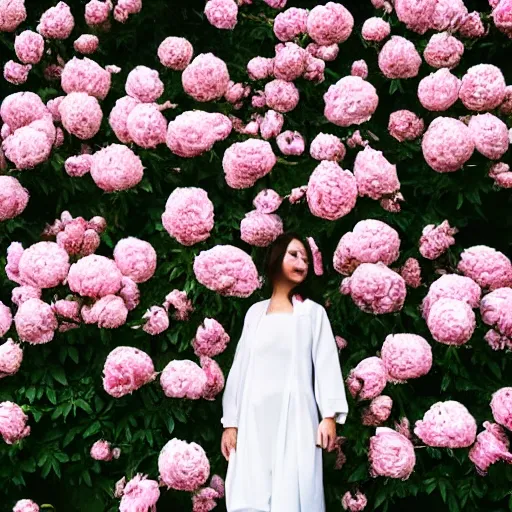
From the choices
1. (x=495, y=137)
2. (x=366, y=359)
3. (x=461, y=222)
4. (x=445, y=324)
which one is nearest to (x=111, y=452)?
(x=366, y=359)

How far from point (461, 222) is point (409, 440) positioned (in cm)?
100

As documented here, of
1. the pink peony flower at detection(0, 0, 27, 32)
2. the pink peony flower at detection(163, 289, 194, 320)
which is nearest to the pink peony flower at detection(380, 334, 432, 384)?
the pink peony flower at detection(163, 289, 194, 320)

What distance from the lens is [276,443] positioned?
11.2ft

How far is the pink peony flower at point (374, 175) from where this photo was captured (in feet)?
12.7

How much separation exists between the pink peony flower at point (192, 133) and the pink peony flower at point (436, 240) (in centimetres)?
103

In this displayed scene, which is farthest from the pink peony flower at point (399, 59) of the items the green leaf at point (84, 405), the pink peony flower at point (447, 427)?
the green leaf at point (84, 405)

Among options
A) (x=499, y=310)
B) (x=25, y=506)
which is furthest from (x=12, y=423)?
(x=499, y=310)

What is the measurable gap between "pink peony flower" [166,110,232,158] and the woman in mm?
734

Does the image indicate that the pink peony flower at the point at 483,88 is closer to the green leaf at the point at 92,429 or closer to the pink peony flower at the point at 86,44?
the pink peony flower at the point at 86,44

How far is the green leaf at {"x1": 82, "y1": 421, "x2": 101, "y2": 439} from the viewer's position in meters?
3.94

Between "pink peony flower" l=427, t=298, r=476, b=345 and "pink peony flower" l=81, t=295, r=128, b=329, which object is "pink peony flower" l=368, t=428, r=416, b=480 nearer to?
"pink peony flower" l=427, t=298, r=476, b=345

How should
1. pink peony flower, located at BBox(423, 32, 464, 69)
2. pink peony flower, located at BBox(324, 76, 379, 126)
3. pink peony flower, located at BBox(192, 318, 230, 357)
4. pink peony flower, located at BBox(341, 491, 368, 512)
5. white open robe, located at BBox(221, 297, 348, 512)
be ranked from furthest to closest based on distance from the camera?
pink peony flower, located at BBox(423, 32, 464, 69), pink peony flower, located at BBox(324, 76, 379, 126), pink peony flower, located at BBox(192, 318, 230, 357), pink peony flower, located at BBox(341, 491, 368, 512), white open robe, located at BBox(221, 297, 348, 512)

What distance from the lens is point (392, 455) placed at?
3.57 meters

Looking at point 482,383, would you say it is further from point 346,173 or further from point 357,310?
point 346,173
